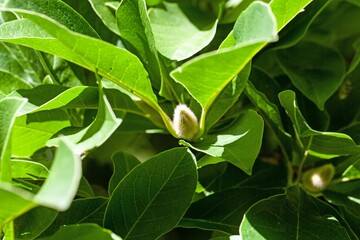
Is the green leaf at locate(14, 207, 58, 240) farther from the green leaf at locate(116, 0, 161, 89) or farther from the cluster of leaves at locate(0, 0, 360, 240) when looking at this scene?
the green leaf at locate(116, 0, 161, 89)

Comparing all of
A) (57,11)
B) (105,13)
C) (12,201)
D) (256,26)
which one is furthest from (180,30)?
(12,201)

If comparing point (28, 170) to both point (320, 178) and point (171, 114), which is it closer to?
point (171, 114)

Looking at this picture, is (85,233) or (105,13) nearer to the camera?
(85,233)

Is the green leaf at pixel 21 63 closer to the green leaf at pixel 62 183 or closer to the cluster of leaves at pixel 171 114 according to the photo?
the cluster of leaves at pixel 171 114

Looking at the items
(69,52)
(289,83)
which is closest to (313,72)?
(289,83)

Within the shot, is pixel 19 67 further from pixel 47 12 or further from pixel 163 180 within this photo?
pixel 163 180

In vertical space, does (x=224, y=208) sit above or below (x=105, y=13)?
below
